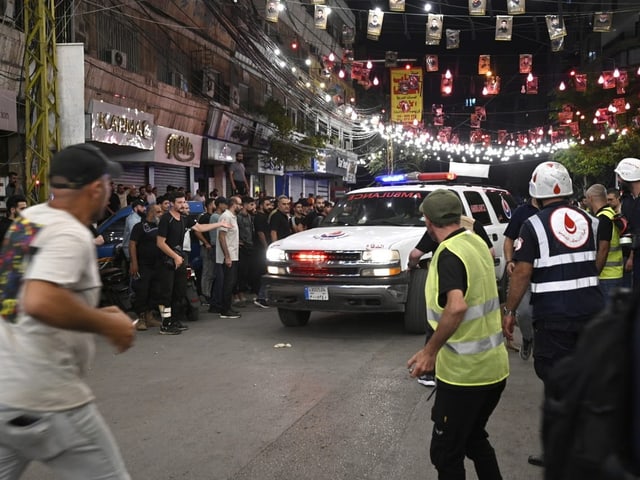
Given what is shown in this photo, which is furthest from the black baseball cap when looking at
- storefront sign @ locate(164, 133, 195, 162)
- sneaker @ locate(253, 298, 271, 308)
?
storefront sign @ locate(164, 133, 195, 162)

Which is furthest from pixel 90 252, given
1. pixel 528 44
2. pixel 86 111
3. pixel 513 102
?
pixel 513 102

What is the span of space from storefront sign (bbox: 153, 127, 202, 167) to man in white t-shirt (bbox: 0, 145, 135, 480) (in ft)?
55.0

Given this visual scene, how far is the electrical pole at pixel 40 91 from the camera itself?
12.0m

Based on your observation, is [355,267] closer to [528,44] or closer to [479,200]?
[479,200]

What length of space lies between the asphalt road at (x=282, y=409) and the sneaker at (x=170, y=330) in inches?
14.4

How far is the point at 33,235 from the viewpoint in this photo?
2.30 metres

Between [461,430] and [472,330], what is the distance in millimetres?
489

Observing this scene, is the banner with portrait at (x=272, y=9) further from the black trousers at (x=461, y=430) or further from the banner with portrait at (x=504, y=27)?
the black trousers at (x=461, y=430)

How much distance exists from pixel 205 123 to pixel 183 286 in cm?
1363

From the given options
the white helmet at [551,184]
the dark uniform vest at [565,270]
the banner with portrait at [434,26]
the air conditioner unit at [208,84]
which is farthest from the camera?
the air conditioner unit at [208,84]

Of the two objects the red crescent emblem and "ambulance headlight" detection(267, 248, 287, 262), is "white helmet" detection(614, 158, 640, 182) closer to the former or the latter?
the red crescent emblem

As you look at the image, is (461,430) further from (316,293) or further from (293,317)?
(293,317)

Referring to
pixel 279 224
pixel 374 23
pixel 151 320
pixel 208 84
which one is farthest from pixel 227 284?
pixel 208 84

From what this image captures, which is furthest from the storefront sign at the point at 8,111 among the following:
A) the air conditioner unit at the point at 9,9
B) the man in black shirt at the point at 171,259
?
the man in black shirt at the point at 171,259
